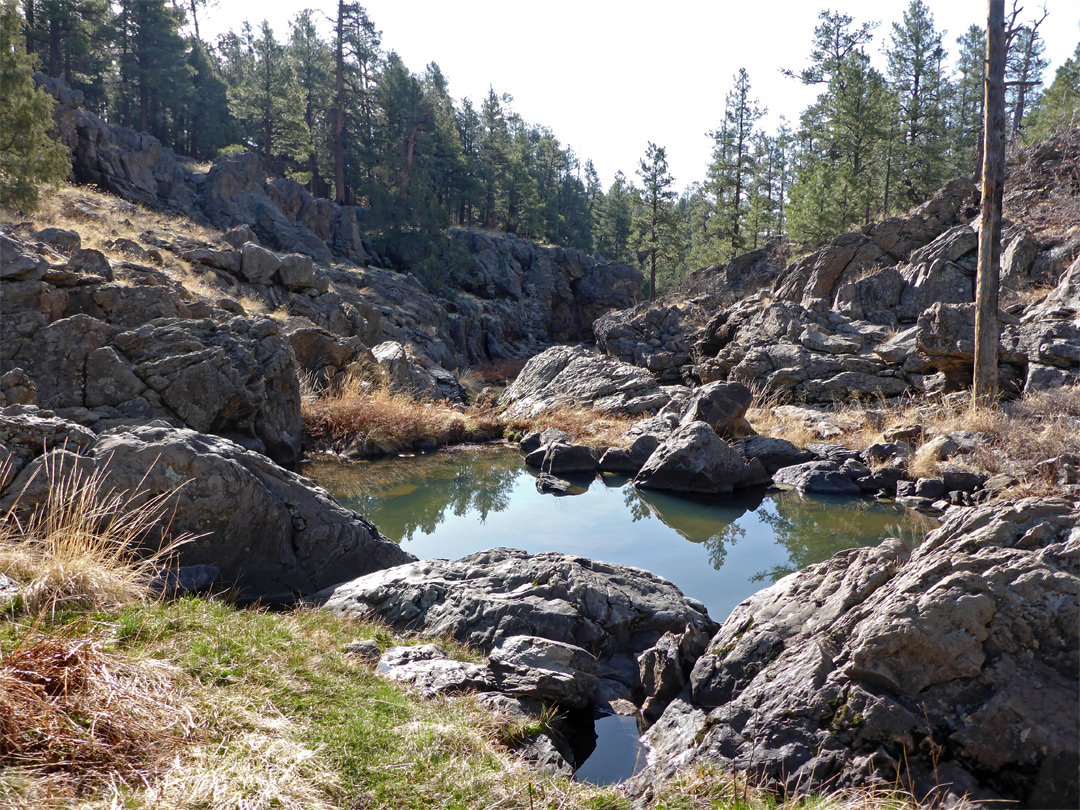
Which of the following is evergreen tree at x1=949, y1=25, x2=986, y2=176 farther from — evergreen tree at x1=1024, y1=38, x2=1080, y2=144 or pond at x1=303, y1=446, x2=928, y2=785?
pond at x1=303, y1=446, x2=928, y2=785

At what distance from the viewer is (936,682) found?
311 centimetres

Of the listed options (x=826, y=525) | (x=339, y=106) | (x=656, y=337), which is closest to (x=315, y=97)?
(x=339, y=106)

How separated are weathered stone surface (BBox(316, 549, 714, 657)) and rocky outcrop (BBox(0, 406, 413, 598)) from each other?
0.50m

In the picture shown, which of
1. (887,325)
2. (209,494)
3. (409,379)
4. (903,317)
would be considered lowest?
(209,494)

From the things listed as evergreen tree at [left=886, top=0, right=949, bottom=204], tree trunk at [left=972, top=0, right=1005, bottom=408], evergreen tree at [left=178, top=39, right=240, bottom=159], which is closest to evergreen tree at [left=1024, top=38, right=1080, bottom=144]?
evergreen tree at [left=886, top=0, right=949, bottom=204]

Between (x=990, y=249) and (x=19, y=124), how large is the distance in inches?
950

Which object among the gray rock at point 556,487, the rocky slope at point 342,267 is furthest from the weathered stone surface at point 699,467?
the rocky slope at point 342,267

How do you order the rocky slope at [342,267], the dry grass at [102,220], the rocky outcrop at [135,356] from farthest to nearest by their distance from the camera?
the rocky slope at [342,267], the dry grass at [102,220], the rocky outcrop at [135,356]

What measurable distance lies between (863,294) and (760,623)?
19.0m

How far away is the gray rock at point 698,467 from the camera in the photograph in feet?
39.5

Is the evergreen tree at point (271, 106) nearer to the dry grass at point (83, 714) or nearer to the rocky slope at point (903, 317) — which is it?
the rocky slope at point (903, 317)

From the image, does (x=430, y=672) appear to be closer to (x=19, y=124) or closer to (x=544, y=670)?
(x=544, y=670)

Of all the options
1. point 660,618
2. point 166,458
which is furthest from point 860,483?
point 166,458

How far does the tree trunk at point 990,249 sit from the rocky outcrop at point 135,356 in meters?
13.2
